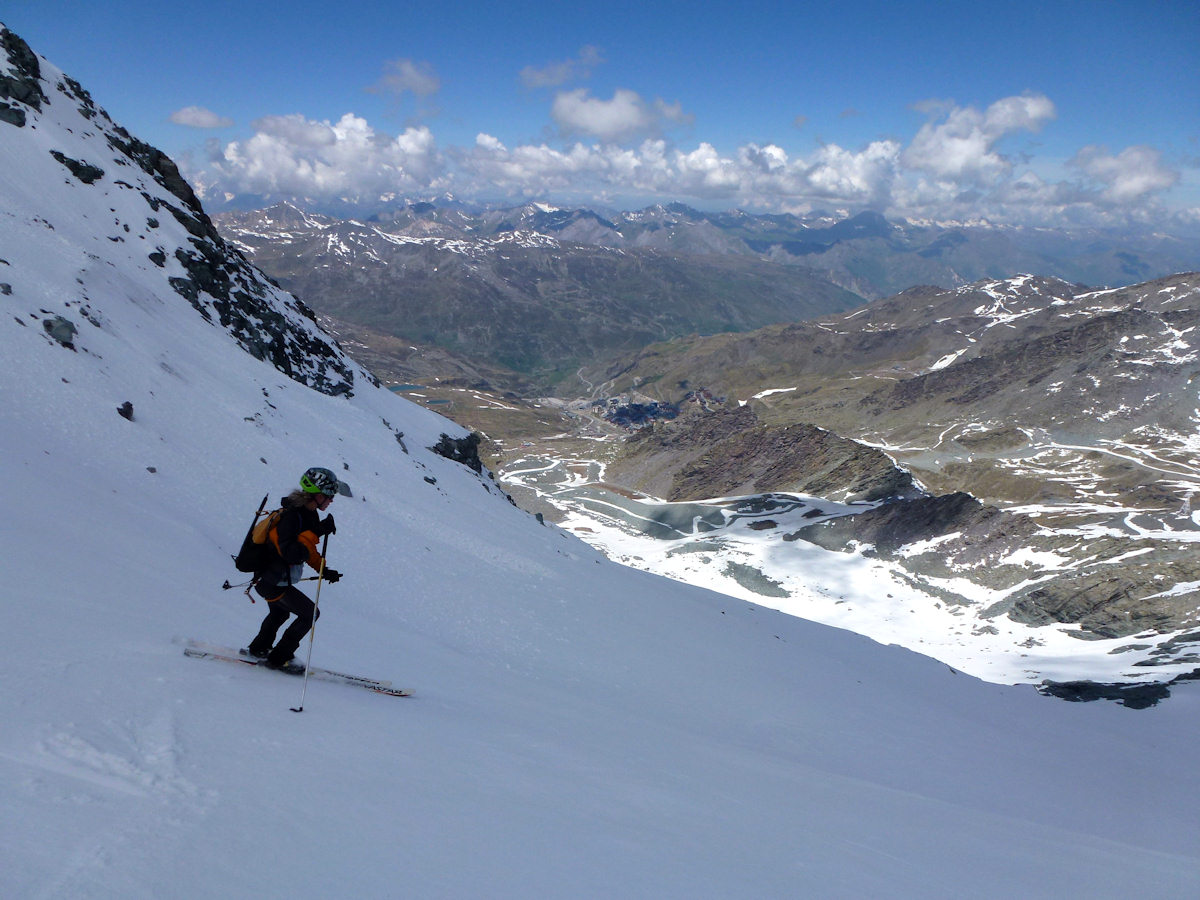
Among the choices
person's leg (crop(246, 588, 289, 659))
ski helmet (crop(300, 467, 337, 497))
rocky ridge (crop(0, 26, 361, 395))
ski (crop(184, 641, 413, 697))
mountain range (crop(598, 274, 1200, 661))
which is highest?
mountain range (crop(598, 274, 1200, 661))

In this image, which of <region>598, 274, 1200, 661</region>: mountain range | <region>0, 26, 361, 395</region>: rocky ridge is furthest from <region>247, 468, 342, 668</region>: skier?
<region>598, 274, 1200, 661</region>: mountain range

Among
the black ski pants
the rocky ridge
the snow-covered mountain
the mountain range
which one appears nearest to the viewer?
the snow-covered mountain

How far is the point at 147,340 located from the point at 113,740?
27.5 metres

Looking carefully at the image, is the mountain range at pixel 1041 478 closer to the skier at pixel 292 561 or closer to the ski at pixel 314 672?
the ski at pixel 314 672

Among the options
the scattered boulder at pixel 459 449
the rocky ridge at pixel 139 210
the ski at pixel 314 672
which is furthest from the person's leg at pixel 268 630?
the scattered boulder at pixel 459 449

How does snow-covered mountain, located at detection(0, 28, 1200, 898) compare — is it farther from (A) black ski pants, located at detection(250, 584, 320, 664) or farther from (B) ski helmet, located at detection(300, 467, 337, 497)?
(B) ski helmet, located at detection(300, 467, 337, 497)

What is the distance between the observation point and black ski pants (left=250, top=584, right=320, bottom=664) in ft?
28.6

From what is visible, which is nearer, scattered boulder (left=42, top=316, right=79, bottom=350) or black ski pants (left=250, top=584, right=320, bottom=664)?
black ski pants (left=250, top=584, right=320, bottom=664)

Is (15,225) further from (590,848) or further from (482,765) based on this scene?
(590,848)

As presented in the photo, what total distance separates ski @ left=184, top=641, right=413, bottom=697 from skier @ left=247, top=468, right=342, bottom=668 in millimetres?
216

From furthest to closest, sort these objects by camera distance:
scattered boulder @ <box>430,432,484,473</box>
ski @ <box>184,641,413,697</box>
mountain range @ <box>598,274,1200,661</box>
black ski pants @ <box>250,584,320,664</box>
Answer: mountain range @ <box>598,274,1200,661</box>, scattered boulder @ <box>430,432,484,473</box>, black ski pants @ <box>250,584,320,664</box>, ski @ <box>184,641,413,697</box>

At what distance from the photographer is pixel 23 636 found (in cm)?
635

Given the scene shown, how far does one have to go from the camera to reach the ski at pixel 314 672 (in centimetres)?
814

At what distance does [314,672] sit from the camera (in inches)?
361
